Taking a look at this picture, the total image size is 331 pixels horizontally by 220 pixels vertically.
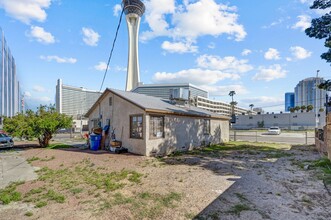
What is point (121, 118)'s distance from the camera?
13953 millimetres

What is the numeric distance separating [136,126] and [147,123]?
1147 millimetres

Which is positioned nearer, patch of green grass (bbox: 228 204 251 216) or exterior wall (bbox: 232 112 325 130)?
patch of green grass (bbox: 228 204 251 216)

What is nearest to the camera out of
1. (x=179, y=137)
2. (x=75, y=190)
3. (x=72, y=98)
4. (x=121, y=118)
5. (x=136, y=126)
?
(x=75, y=190)

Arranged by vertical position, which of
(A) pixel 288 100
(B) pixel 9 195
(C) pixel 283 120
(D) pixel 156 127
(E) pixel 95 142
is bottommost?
(B) pixel 9 195

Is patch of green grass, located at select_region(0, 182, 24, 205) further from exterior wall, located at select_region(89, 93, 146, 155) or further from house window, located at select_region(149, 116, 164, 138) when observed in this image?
house window, located at select_region(149, 116, 164, 138)

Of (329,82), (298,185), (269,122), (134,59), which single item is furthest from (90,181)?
(134,59)

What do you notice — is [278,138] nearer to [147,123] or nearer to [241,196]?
[147,123]

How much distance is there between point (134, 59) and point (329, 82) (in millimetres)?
72105

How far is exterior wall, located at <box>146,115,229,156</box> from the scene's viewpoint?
12.5 meters

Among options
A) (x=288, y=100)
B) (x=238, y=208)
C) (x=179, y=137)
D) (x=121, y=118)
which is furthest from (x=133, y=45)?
(x=238, y=208)

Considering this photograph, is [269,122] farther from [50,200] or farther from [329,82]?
[50,200]

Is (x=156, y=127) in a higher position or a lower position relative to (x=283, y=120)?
higher

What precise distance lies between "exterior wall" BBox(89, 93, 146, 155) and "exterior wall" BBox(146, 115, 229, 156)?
72cm

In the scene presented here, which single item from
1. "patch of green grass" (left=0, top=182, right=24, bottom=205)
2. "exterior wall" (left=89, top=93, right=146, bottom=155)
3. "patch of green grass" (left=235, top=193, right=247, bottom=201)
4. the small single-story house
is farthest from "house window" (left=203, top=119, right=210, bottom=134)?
"patch of green grass" (left=0, top=182, right=24, bottom=205)
